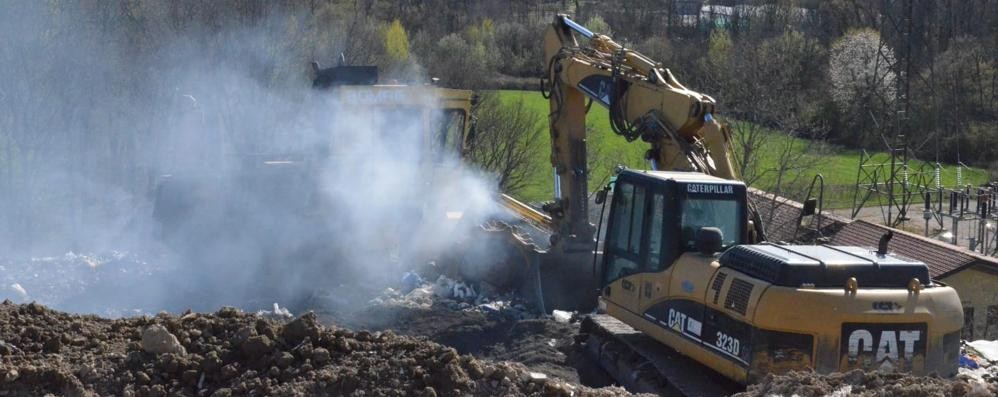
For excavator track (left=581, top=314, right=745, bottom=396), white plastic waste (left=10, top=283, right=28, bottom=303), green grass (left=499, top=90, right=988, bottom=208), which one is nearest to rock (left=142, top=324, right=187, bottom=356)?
excavator track (left=581, top=314, right=745, bottom=396)

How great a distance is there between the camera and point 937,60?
4491 cm

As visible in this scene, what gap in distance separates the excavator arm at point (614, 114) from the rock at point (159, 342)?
17.6ft

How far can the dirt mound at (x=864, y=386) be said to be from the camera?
269 inches

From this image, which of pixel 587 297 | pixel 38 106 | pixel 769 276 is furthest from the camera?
pixel 38 106

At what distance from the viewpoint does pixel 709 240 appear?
9.10m

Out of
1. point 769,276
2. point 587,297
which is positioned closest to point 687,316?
point 769,276

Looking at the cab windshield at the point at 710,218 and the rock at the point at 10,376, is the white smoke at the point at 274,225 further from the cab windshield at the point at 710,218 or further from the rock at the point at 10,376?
the rock at the point at 10,376

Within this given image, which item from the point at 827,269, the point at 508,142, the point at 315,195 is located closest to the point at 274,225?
the point at 315,195

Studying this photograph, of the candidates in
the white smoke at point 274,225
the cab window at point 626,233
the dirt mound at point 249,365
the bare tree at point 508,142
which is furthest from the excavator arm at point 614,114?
the bare tree at point 508,142

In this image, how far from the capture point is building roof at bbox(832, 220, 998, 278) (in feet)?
57.8

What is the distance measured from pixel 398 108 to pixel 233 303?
142 inches

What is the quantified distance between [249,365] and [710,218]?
3984 millimetres

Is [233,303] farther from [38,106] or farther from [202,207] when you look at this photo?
[38,106]

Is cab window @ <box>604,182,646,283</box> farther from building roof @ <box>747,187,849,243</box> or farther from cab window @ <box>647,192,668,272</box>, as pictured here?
building roof @ <box>747,187,849,243</box>
